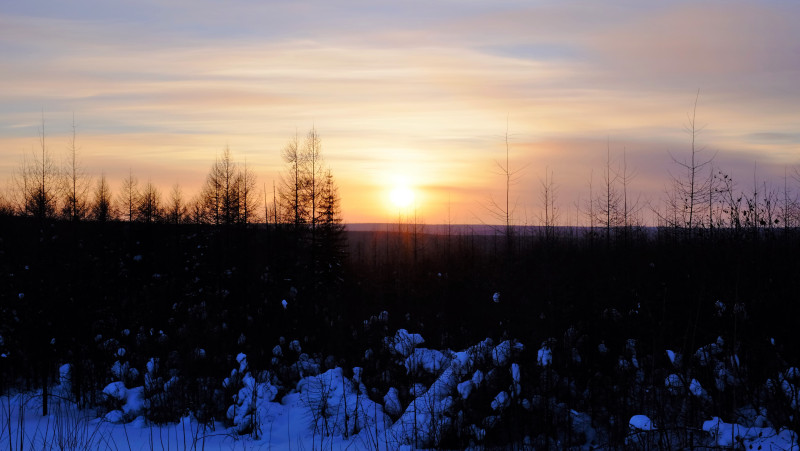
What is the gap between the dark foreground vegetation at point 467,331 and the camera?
11.7m

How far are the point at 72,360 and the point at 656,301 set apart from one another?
16.2 metres

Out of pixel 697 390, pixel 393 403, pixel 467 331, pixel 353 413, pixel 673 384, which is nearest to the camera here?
pixel 697 390

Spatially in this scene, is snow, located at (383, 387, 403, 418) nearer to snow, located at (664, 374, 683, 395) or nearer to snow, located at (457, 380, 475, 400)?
snow, located at (457, 380, 475, 400)

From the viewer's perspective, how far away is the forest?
37.7ft

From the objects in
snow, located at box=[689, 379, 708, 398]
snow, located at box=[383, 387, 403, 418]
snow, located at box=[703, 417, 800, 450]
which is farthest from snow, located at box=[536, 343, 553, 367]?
snow, located at box=[703, 417, 800, 450]

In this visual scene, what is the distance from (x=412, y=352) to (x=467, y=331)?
16.2 feet

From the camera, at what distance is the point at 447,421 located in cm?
1176

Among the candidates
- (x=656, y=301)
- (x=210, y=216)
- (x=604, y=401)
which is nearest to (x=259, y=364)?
(x=604, y=401)

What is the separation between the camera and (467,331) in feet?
64.4

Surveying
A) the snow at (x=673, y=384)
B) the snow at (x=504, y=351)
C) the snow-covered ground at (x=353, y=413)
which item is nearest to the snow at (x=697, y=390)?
the snow-covered ground at (x=353, y=413)

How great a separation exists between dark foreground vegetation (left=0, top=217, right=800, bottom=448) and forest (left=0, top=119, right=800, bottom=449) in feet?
0.21

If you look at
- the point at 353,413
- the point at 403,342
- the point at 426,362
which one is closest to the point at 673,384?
the point at 426,362

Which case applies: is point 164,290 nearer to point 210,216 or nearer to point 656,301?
point 656,301

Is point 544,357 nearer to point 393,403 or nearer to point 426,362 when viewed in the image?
point 426,362
